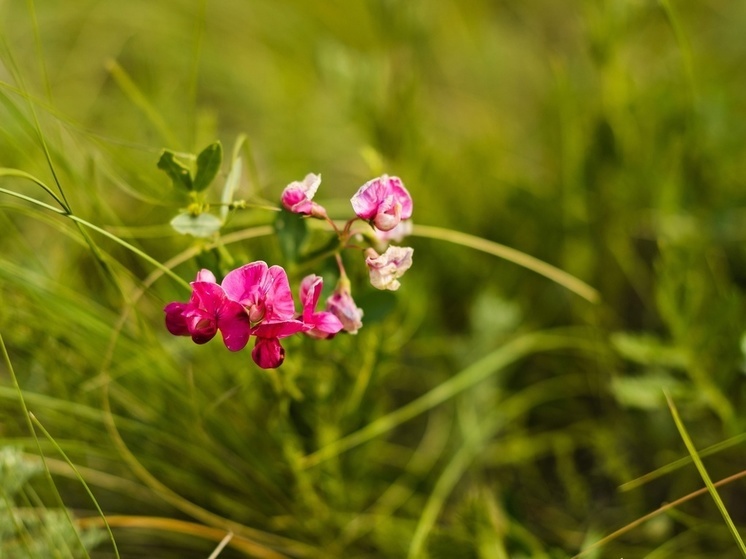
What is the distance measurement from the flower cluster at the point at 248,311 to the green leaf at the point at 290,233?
106 millimetres

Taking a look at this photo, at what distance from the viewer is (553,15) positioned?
6.72 ft

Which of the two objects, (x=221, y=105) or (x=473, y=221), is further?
(x=221, y=105)

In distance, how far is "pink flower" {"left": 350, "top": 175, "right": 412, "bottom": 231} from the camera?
69 cm

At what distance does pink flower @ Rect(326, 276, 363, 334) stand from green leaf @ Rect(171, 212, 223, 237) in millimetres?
132

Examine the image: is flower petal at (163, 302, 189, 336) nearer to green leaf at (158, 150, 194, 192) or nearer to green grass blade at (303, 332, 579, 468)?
green leaf at (158, 150, 194, 192)

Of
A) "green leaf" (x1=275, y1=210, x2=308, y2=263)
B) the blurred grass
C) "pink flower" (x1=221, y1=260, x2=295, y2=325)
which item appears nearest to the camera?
"pink flower" (x1=221, y1=260, x2=295, y2=325)

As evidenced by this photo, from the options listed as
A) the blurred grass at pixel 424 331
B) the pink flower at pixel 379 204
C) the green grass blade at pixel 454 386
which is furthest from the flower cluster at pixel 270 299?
the green grass blade at pixel 454 386

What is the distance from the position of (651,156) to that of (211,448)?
2.65 feet

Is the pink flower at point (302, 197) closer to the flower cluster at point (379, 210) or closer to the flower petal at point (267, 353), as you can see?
the flower cluster at point (379, 210)

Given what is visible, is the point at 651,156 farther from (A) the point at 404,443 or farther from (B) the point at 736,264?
(A) the point at 404,443

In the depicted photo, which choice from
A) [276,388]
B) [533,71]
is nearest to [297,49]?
[533,71]

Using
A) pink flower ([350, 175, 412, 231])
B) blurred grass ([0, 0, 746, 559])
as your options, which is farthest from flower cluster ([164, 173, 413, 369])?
blurred grass ([0, 0, 746, 559])

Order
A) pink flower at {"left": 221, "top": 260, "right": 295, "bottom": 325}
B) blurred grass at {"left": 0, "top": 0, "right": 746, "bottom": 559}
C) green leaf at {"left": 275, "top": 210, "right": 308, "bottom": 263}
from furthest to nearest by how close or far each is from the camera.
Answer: blurred grass at {"left": 0, "top": 0, "right": 746, "bottom": 559}, green leaf at {"left": 275, "top": 210, "right": 308, "bottom": 263}, pink flower at {"left": 221, "top": 260, "right": 295, "bottom": 325}

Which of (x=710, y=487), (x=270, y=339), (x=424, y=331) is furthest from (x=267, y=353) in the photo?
(x=424, y=331)
